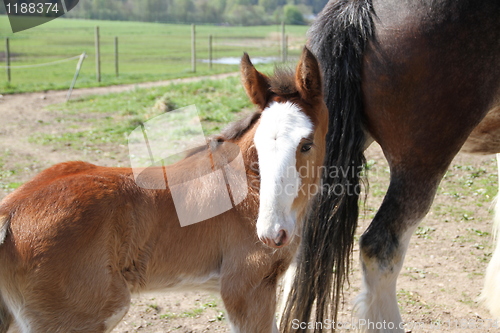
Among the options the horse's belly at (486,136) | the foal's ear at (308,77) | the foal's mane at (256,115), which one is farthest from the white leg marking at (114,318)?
the horse's belly at (486,136)

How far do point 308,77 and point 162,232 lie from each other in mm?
1051

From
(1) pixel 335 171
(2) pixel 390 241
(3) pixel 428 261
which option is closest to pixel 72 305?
(1) pixel 335 171

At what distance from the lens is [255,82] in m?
2.50

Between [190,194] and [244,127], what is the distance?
1.56 ft

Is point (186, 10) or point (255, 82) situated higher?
point (186, 10)

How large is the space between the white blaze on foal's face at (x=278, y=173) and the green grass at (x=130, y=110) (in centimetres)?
585

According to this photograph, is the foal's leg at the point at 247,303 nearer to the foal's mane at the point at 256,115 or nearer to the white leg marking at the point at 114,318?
the white leg marking at the point at 114,318

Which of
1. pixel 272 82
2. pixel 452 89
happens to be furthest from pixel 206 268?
pixel 452 89

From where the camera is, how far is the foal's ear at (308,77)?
97.0 inches

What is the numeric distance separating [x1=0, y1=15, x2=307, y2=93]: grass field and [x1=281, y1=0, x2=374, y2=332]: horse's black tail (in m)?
12.0

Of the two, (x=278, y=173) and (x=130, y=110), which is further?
(x=130, y=110)

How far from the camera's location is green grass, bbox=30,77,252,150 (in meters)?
8.33

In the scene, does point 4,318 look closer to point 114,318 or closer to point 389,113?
point 114,318

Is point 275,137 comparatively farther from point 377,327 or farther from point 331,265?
point 377,327
